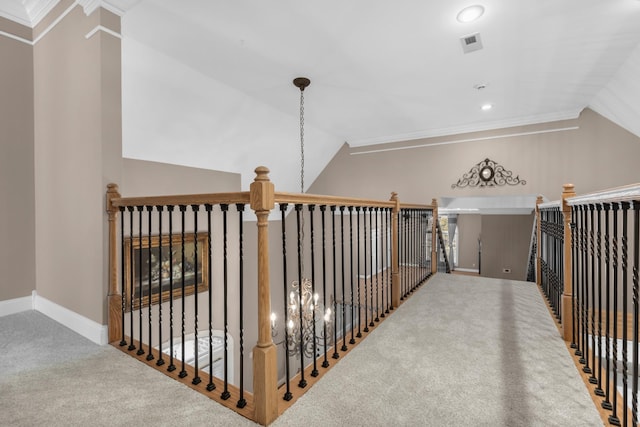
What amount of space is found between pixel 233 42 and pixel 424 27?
Answer: 189 centimetres

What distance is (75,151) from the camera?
2.54 meters

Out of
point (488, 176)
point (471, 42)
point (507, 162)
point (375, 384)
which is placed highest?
point (471, 42)

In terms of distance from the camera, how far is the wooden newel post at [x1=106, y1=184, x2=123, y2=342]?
89.4 inches

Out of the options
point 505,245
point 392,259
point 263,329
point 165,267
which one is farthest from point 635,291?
point 505,245

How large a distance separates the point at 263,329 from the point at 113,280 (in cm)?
151

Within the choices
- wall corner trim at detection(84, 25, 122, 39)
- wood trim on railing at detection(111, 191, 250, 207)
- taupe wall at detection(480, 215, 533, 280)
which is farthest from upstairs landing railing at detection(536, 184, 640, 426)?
taupe wall at detection(480, 215, 533, 280)

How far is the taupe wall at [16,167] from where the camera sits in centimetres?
291

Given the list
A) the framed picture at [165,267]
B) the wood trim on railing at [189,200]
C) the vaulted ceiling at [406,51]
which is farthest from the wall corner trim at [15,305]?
the vaulted ceiling at [406,51]

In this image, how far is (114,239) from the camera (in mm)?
2305

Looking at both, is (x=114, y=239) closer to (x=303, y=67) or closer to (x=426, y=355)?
(x=426, y=355)

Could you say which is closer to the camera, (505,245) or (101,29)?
(101,29)

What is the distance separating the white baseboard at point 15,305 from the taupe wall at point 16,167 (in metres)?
0.04

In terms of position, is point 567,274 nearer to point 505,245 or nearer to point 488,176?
point 488,176

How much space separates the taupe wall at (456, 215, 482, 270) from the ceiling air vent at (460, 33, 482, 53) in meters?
8.24
